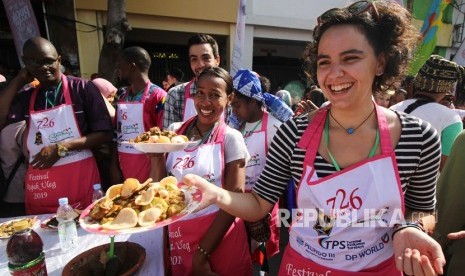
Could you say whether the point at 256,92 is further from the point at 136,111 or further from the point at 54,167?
the point at 54,167

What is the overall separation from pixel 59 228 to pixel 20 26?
5460 mm

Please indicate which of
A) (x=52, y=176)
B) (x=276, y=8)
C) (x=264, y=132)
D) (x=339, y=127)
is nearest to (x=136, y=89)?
(x=52, y=176)

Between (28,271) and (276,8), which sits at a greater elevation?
(276,8)

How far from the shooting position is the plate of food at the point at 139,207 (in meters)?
1.24

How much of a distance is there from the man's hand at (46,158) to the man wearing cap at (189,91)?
0.93 m

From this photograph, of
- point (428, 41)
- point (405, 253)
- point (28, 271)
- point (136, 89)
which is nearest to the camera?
point (405, 253)

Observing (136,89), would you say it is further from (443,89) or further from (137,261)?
(443,89)

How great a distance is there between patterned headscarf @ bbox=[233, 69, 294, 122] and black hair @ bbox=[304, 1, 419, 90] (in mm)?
1387

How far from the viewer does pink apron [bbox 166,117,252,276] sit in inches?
66.2

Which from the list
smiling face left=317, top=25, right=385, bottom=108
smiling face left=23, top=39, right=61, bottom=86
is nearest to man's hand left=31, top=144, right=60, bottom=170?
smiling face left=23, top=39, right=61, bottom=86

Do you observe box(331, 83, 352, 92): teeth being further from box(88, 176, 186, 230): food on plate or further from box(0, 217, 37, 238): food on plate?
box(0, 217, 37, 238): food on plate

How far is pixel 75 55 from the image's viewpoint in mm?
7215

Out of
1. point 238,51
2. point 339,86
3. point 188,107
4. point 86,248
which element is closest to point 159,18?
point 238,51

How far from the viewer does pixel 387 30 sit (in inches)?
49.1
